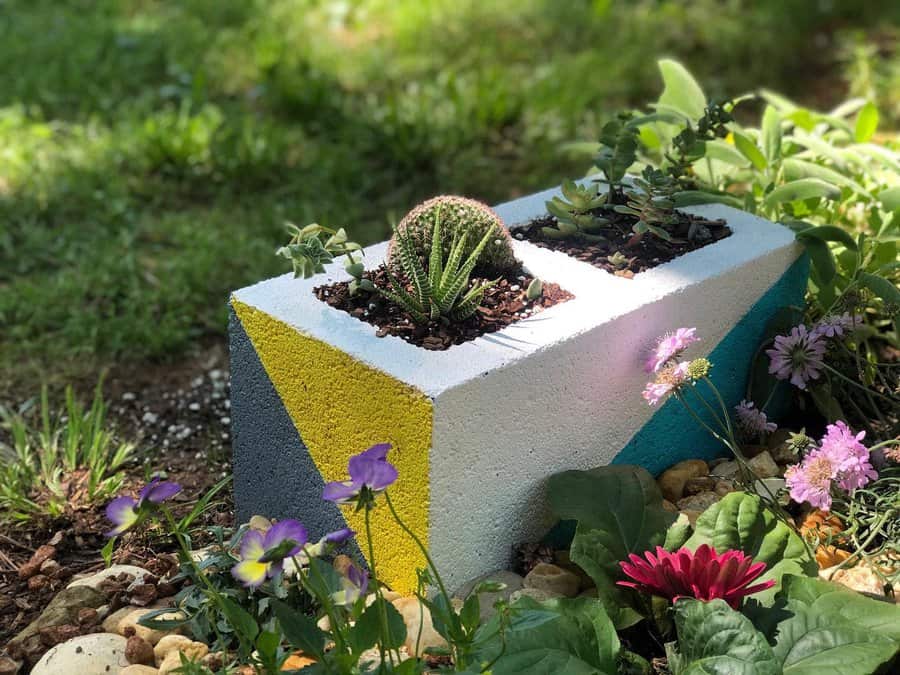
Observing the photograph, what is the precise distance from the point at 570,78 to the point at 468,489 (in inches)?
142

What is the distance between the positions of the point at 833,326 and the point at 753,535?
66 centimetres

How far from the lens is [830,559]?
7.30 ft

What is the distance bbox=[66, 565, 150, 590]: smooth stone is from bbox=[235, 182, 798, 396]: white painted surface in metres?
0.61

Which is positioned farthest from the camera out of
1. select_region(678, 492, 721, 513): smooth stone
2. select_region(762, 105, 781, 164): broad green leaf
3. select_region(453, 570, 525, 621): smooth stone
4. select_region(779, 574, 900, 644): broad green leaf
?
select_region(762, 105, 781, 164): broad green leaf

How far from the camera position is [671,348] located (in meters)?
2.27

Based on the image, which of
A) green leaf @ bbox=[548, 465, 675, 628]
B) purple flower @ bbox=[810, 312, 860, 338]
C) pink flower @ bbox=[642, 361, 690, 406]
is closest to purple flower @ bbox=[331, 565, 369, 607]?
green leaf @ bbox=[548, 465, 675, 628]

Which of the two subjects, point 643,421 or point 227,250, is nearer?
point 643,421

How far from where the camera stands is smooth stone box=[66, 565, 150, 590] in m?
2.26

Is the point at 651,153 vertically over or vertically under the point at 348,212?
over

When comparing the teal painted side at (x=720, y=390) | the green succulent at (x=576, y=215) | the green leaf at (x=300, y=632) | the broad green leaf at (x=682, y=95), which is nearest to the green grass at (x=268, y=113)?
the broad green leaf at (x=682, y=95)

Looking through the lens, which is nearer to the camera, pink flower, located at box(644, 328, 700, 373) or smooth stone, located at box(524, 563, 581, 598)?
smooth stone, located at box(524, 563, 581, 598)

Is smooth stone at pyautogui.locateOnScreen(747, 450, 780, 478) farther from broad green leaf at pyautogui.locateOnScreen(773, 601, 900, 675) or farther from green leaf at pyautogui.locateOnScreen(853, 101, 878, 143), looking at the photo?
green leaf at pyautogui.locateOnScreen(853, 101, 878, 143)

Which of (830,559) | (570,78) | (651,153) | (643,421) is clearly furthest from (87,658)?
(570,78)

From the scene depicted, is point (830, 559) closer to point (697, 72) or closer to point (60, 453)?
point (60, 453)
